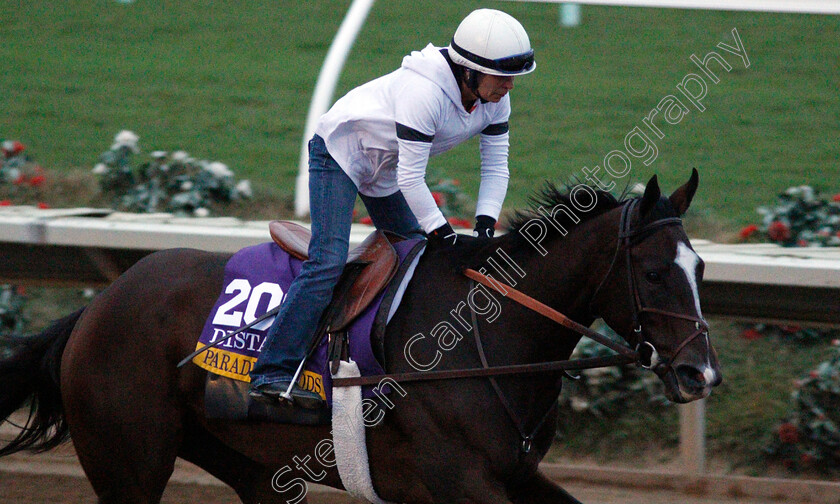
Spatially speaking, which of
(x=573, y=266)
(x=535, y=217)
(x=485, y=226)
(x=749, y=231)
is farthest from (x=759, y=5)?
(x=573, y=266)

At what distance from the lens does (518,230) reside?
342 cm

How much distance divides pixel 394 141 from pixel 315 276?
1.83ft

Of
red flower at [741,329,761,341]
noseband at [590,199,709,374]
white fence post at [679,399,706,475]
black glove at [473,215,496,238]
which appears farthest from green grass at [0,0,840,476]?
noseband at [590,199,709,374]

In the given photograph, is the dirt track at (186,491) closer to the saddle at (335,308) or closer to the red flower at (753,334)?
the red flower at (753,334)

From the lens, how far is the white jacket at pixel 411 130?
10.8 ft

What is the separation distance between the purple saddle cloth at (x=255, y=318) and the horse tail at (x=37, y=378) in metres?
0.71

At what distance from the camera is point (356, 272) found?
361 centimetres

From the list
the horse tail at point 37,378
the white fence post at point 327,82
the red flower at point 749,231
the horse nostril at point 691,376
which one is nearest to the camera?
Answer: the horse nostril at point 691,376

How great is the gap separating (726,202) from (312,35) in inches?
197

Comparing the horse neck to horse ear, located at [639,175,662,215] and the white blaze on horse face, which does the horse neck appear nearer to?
horse ear, located at [639,175,662,215]

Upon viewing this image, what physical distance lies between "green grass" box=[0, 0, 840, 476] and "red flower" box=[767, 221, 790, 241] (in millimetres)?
895

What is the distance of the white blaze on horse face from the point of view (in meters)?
3.03

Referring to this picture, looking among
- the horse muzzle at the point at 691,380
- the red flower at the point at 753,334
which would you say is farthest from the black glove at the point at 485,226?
the red flower at the point at 753,334

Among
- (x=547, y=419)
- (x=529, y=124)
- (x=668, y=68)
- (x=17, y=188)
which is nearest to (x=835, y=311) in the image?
(x=547, y=419)
